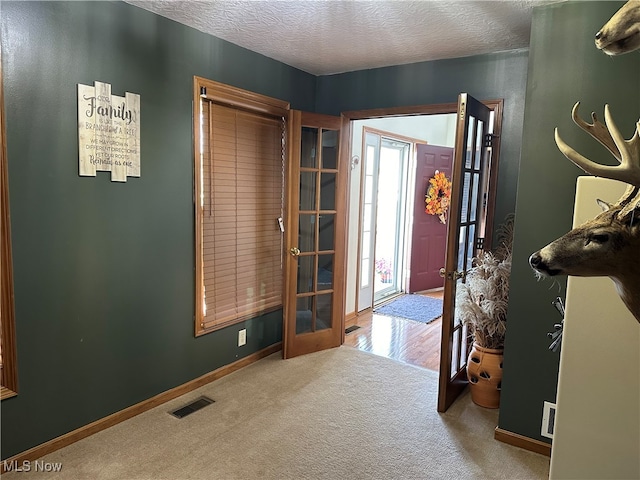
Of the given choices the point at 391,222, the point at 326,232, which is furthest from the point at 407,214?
the point at 326,232

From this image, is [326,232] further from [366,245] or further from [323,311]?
[366,245]

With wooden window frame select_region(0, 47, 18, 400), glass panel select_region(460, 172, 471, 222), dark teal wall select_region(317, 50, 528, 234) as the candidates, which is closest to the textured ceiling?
dark teal wall select_region(317, 50, 528, 234)

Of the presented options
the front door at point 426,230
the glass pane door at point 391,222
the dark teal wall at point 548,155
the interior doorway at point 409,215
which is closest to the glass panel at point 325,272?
the dark teal wall at point 548,155

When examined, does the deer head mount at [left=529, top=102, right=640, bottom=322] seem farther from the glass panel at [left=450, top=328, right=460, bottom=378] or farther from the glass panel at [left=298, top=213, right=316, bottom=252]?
the glass panel at [left=298, top=213, right=316, bottom=252]

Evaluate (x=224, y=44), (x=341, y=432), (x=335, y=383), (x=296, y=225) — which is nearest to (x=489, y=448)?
(x=341, y=432)

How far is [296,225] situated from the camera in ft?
11.6

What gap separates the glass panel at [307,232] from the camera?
3.62 m

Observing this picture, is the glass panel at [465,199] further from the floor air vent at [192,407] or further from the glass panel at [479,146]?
the floor air vent at [192,407]

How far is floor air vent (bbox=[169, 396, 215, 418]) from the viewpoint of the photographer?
2.76m

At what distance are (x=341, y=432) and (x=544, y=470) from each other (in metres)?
1.09

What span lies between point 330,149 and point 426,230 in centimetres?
291

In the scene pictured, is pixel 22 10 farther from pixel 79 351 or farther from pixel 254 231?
pixel 254 231

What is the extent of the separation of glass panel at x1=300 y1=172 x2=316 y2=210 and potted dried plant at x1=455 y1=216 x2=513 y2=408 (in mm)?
1357

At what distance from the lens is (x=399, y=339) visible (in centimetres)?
424
